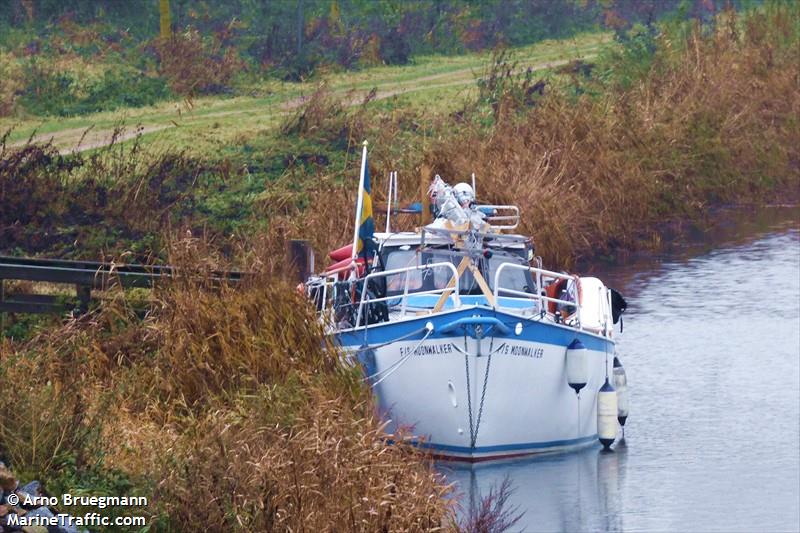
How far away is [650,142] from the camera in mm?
41344

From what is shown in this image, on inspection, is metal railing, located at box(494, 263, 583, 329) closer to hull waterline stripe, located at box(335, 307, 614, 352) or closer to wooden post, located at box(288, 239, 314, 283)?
hull waterline stripe, located at box(335, 307, 614, 352)

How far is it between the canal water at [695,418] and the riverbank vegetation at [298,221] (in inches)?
77.1

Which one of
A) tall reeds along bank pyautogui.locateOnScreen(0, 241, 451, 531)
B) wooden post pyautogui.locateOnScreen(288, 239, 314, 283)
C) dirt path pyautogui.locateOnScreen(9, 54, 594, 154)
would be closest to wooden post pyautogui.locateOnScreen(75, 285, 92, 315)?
tall reeds along bank pyautogui.locateOnScreen(0, 241, 451, 531)

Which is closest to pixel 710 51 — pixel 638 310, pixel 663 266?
pixel 663 266

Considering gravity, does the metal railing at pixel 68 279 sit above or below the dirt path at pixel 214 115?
below

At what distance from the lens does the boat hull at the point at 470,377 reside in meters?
22.3

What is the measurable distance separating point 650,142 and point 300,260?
18078 mm

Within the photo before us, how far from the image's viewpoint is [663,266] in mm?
37719

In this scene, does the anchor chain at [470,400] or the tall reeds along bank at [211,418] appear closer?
the tall reeds along bank at [211,418]

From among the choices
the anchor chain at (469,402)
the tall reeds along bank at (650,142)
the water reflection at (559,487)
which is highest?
the tall reeds along bank at (650,142)

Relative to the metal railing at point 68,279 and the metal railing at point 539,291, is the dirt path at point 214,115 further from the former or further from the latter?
the metal railing at point 539,291

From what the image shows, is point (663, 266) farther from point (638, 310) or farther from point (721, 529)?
point (721, 529)

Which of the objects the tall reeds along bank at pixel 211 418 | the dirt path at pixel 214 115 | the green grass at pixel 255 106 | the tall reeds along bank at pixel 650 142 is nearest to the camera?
the tall reeds along bank at pixel 211 418

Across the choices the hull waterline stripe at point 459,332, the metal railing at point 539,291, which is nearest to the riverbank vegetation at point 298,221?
the hull waterline stripe at point 459,332
